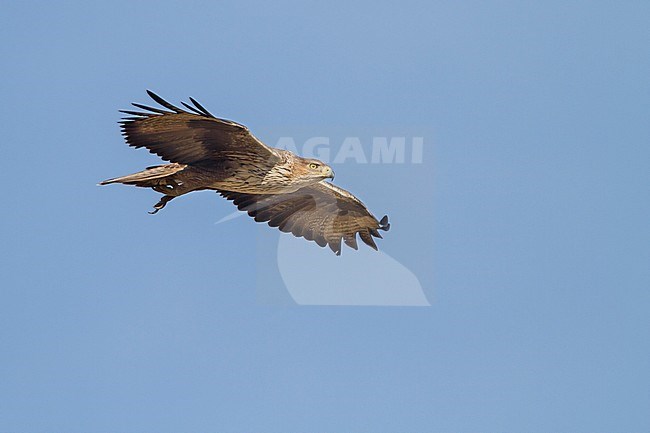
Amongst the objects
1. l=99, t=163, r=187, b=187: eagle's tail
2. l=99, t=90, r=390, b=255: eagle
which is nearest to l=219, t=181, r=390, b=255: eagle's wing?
l=99, t=90, r=390, b=255: eagle

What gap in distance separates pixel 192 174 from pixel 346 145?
2.43 m

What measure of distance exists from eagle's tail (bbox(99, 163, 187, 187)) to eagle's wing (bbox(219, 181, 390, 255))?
79.3 inches

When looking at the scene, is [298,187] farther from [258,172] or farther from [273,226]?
[273,226]

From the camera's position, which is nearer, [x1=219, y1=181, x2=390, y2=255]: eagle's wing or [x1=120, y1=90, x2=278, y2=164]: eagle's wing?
[x1=120, y1=90, x2=278, y2=164]: eagle's wing

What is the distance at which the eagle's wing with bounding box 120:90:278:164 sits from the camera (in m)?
21.1

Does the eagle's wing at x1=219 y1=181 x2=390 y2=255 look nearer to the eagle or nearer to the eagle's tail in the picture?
the eagle

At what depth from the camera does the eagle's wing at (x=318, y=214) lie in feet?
80.5

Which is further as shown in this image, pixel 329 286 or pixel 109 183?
pixel 329 286

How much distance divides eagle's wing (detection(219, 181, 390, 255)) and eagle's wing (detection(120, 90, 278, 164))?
2.32m

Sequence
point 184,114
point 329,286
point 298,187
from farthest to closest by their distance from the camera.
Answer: point 329,286 < point 298,187 < point 184,114

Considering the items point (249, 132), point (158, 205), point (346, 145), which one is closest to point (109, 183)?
point (158, 205)

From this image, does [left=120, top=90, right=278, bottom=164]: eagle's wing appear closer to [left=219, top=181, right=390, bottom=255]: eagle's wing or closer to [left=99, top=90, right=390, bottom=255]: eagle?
[left=99, top=90, right=390, bottom=255]: eagle

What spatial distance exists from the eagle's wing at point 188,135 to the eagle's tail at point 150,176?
9.6 inches

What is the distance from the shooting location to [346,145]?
2273 cm
